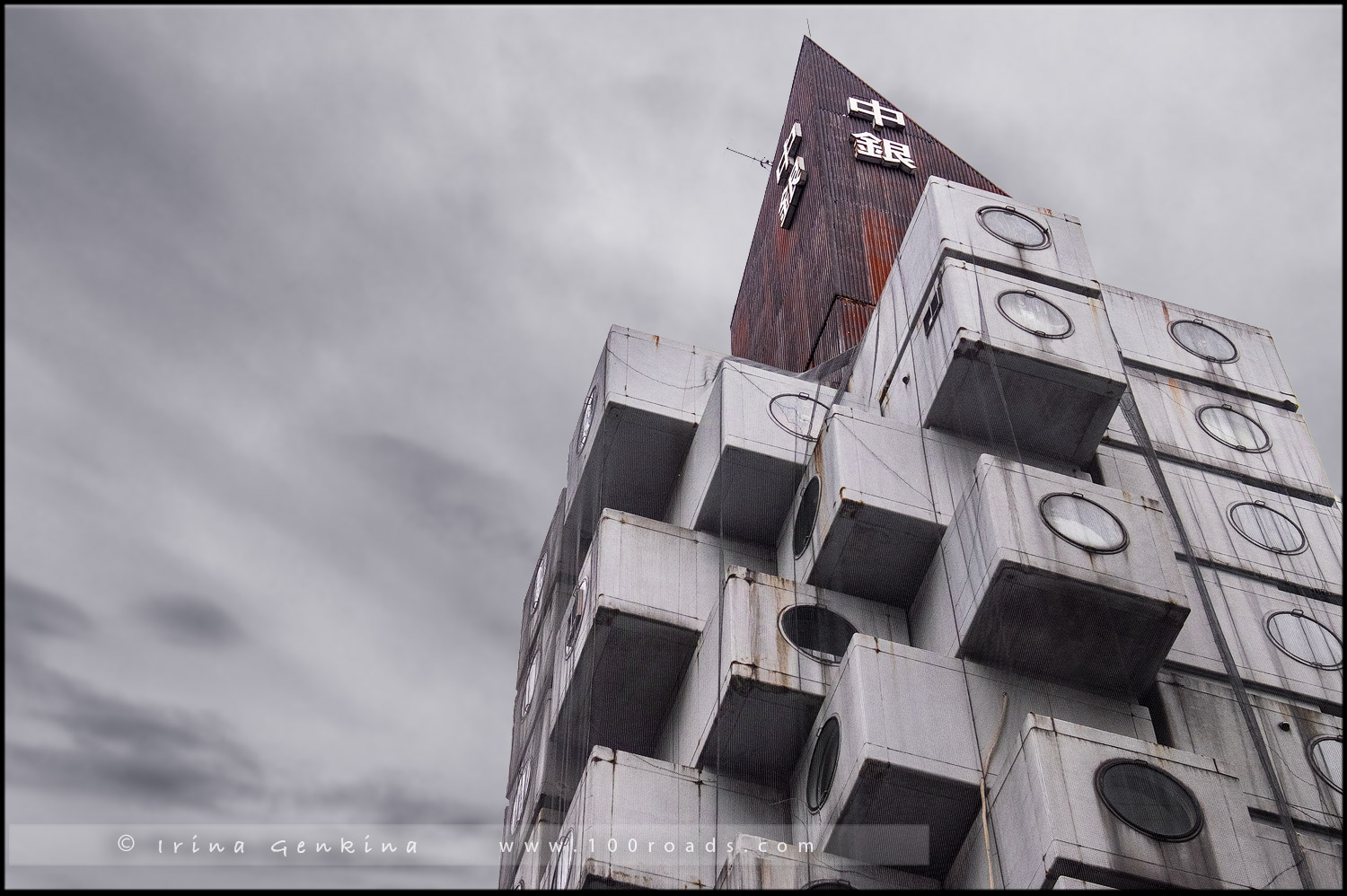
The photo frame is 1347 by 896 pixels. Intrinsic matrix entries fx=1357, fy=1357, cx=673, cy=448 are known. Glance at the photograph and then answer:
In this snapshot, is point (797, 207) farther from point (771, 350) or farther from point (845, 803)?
point (845, 803)

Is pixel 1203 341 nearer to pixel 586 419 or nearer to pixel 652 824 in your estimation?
pixel 586 419

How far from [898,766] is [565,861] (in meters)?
7.97

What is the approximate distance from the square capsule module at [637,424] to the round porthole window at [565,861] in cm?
1302

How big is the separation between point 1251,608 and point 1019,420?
287 inches

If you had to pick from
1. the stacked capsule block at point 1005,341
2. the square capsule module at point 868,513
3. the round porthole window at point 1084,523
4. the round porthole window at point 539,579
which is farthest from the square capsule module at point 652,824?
the round porthole window at point 539,579

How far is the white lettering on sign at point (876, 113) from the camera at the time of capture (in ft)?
204

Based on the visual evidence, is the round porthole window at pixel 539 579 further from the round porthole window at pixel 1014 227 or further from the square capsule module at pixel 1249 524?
the square capsule module at pixel 1249 524

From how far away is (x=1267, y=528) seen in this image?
120ft

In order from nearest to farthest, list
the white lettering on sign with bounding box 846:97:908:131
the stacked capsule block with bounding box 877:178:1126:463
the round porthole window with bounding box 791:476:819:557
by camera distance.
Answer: the stacked capsule block with bounding box 877:178:1126:463 < the round porthole window with bounding box 791:476:819:557 < the white lettering on sign with bounding box 846:97:908:131

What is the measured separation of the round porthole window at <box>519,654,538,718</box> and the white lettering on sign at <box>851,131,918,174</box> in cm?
2703

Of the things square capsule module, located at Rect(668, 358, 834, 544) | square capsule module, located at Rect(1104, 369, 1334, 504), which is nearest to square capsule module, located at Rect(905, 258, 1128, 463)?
square capsule module, located at Rect(668, 358, 834, 544)

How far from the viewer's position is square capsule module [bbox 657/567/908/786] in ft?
98.3

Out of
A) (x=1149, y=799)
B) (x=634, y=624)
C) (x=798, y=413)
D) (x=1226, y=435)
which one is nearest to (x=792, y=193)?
(x=798, y=413)

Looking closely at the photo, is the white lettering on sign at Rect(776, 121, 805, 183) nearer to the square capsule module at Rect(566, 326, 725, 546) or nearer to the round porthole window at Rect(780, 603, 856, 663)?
the square capsule module at Rect(566, 326, 725, 546)
